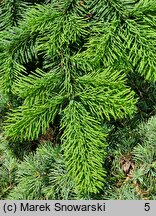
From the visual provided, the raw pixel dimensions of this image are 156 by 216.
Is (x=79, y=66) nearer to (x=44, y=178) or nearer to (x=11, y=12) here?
(x=11, y=12)

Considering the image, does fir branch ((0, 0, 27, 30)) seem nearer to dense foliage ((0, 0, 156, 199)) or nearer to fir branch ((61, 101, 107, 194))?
dense foliage ((0, 0, 156, 199))

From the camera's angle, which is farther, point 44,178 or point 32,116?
point 44,178

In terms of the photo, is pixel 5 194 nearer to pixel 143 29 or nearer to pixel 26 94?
pixel 26 94

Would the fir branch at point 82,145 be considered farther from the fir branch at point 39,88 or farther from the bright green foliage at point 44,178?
the bright green foliage at point 44,178

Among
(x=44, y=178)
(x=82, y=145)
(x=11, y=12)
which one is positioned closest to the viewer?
(x=82, y=145)

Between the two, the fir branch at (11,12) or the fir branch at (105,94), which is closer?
the fir branch at (105,94)

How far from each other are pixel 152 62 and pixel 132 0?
0.15 m

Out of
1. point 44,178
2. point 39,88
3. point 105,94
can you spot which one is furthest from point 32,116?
point 44,178

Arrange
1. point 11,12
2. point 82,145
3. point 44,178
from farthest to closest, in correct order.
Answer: point 44,178 < point 11,12 < point 82,145

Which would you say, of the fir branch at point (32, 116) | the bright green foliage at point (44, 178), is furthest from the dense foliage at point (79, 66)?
the bright green foliage at point (44, 178)

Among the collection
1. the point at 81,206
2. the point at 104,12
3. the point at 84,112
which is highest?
the point at 104,12

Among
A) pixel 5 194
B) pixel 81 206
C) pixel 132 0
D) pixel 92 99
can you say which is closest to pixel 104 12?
pixel 132 0

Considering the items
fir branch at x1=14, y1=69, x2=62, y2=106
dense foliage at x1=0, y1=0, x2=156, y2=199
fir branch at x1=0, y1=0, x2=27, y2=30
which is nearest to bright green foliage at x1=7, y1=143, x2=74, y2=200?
dense foliage at x1=0, y1=0, x2=156, y2=199

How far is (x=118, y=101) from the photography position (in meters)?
0.67
